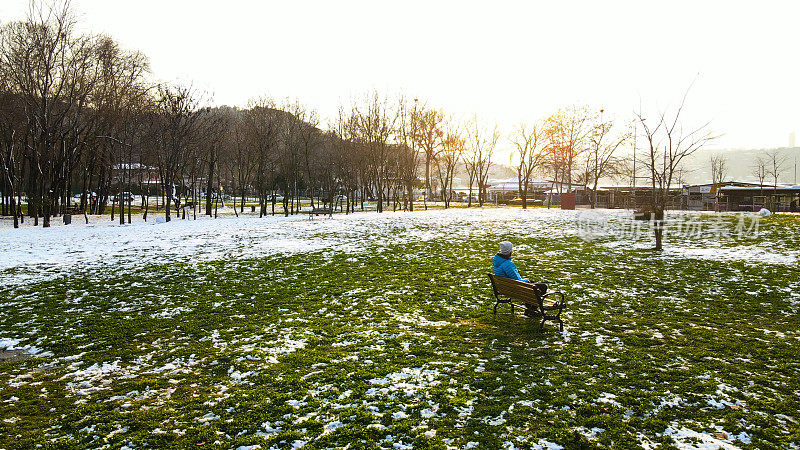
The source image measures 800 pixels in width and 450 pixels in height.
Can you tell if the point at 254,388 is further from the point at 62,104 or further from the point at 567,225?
the point at 62,104

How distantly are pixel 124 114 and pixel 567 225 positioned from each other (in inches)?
1273

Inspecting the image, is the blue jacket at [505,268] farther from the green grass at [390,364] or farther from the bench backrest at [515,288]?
the green grass at [390,364]

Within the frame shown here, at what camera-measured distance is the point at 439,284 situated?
487 inches

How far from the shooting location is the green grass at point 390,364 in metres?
4.84

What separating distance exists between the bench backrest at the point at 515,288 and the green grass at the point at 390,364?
58 centimetres

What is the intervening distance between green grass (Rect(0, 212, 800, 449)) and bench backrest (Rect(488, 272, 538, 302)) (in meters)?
0.58

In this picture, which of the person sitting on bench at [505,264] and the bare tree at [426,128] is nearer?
the person sitting on bench at [505,264]

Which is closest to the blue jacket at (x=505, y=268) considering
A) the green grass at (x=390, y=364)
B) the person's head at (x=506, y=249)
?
the person's head at (x=506, y=249)

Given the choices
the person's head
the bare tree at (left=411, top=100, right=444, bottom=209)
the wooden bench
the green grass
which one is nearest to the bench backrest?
the wooden bench

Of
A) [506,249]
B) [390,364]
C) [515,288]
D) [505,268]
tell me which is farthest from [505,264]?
[390,364]

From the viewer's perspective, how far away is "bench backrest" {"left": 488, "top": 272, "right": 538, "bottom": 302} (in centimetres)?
819

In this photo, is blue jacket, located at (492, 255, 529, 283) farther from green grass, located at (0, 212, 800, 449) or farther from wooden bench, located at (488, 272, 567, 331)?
green grass, located at (0, 212, 800, 449)

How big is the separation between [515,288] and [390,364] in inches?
123

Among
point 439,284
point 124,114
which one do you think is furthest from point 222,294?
point 124,114
